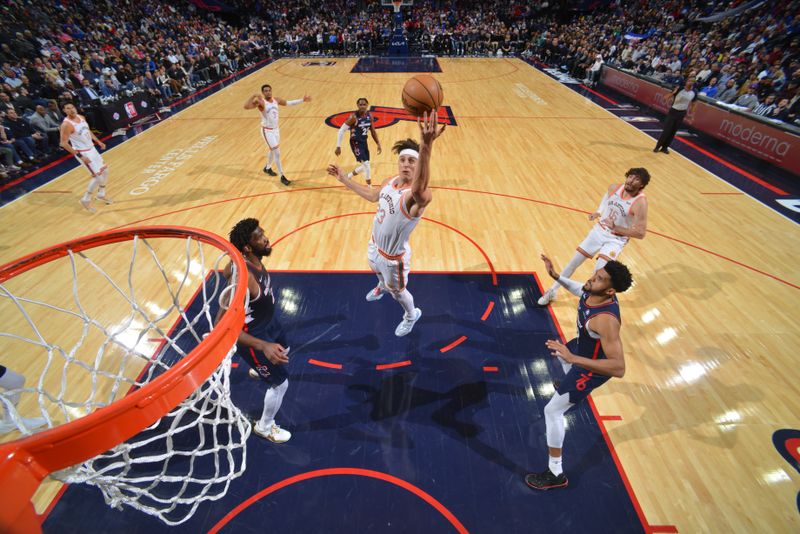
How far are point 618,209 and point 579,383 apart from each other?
2551 millimetres

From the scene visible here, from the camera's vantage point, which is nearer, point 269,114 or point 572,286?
point 572,286

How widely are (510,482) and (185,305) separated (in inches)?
172

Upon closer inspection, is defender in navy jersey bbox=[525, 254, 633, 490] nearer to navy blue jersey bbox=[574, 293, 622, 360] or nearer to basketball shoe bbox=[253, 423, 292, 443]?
navy blue jersey bbox=[574, 293, 622, 360]

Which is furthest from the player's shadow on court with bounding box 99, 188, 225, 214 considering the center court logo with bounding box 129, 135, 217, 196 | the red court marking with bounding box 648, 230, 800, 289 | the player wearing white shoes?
the red court marking with bounding box 648, 230, 800, 289

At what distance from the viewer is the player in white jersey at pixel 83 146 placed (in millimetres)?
6578

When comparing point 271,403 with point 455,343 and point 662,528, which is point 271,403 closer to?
point 455,343

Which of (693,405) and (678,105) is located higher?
(678,105)

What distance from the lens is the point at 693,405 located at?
389cm

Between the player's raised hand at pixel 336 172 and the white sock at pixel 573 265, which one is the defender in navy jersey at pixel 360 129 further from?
the white sock at pixel 573 265

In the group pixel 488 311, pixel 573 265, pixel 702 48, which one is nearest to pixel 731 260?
pixel 573 265

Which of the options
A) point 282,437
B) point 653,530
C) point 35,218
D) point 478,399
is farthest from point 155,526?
point 35,218

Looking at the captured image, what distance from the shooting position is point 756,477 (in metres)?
3.30

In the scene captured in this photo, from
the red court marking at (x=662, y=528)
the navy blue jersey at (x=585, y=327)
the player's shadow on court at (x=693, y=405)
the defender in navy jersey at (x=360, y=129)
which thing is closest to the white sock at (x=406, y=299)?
the navy blue jersey at (x=585, y=327)

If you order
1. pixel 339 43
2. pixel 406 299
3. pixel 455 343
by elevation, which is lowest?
pixel 455 343
